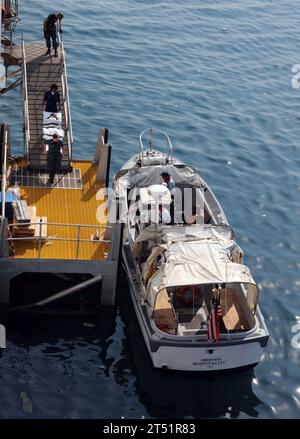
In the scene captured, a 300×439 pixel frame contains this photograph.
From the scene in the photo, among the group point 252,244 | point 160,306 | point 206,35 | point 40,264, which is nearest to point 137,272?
point 160,306

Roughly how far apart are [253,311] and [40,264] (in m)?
8.42

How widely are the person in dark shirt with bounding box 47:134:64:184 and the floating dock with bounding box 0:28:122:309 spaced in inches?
23.2

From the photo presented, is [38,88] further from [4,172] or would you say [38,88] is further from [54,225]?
[54,225]

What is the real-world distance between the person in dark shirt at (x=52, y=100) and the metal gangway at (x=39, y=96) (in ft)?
2.74

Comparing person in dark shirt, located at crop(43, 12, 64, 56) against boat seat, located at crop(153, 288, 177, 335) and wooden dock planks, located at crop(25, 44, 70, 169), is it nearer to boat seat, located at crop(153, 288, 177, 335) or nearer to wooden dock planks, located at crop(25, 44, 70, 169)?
wooden dock planks, located at crop(25, 44, 70, 169)

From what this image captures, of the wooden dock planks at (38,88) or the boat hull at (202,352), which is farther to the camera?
the wooden dock planks at (38,88)

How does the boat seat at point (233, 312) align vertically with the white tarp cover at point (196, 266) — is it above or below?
below

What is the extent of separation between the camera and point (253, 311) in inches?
1212

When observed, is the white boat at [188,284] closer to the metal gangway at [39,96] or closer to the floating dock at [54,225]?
the floating dock at [54,225]

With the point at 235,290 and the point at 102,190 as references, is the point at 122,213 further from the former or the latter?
the point at 235,290

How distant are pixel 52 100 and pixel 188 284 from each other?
44.3 feet

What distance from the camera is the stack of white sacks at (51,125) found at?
3728cm

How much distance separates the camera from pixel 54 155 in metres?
36.5

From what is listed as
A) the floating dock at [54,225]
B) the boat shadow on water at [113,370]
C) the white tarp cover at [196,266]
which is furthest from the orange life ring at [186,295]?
the floating dock at [54,225]
